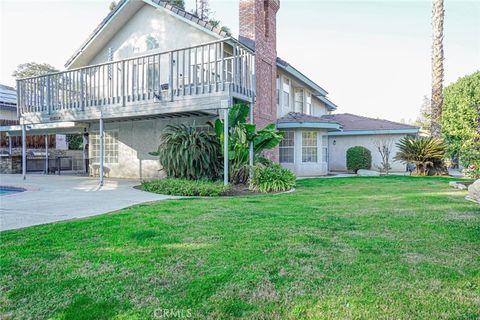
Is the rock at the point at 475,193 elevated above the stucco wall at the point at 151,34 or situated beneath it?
situated beneath

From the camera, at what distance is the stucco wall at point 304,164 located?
52.4 feet

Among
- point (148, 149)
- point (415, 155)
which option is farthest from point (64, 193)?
point (415, 155)

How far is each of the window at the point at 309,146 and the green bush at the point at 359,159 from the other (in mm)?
3576

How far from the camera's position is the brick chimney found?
1311cm

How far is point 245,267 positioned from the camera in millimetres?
3111

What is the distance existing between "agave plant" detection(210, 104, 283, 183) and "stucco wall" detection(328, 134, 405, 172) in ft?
38.1

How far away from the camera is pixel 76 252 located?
356cm

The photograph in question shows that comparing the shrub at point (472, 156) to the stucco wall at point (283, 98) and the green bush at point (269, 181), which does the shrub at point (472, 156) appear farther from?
the stucco wall at point (283, 98)

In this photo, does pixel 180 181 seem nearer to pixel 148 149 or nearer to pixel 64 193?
pixel 64 193

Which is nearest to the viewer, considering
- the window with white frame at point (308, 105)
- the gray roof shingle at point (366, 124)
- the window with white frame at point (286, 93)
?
the window with white frame at point (286, 93)

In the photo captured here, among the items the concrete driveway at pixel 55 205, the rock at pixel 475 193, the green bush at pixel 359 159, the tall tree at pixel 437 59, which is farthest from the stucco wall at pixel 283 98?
the rock at pixel 475 193

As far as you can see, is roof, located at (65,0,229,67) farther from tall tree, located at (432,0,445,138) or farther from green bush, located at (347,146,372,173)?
tall tree, located at (432,0,445,138)

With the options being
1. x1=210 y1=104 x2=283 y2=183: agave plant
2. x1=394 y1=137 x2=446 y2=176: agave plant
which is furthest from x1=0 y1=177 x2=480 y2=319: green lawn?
x1=394 y1=137 x2=446 y2=176: agave plant

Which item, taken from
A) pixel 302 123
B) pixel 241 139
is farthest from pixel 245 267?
pixel 302 123
